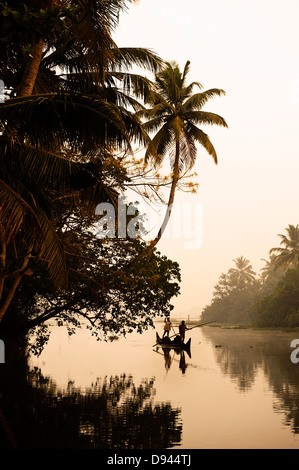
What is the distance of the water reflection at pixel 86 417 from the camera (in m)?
8.97

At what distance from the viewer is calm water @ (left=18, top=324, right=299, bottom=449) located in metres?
9.32

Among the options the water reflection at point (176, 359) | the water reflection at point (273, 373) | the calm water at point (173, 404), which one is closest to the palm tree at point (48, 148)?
the calm water at point (173, 404)

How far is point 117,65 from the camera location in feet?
52.0

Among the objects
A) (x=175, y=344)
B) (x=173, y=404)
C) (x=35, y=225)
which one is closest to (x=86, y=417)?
(x=173, y=404)

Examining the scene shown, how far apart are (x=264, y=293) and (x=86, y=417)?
7477cm

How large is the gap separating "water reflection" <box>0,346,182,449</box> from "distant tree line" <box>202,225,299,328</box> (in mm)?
41962

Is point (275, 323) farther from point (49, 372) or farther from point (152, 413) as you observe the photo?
point (152, 413)

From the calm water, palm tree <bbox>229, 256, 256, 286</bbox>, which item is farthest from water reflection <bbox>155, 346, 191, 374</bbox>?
palm tree <bbox>229, 256, 256, 286</bbox>

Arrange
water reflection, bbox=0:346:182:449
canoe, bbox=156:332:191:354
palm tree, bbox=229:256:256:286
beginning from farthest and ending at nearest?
palm tree, bbox=229:256:256:286 → canoe, bbox=156:332:191:354 → water reflection, bbox=0:346:182:449

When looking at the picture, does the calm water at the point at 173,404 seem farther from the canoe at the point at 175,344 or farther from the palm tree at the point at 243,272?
the palm tree at the point at 243,272

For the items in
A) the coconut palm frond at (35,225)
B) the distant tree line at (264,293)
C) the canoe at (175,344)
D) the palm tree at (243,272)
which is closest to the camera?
the coconut palm frond at (35,225)

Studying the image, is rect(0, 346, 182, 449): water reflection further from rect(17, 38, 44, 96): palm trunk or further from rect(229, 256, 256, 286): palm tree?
rect(229, 256, 256, 286): palm tree

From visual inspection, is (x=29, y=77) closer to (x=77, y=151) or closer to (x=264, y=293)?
(x=77, y=151)

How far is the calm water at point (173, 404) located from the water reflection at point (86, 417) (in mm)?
19
